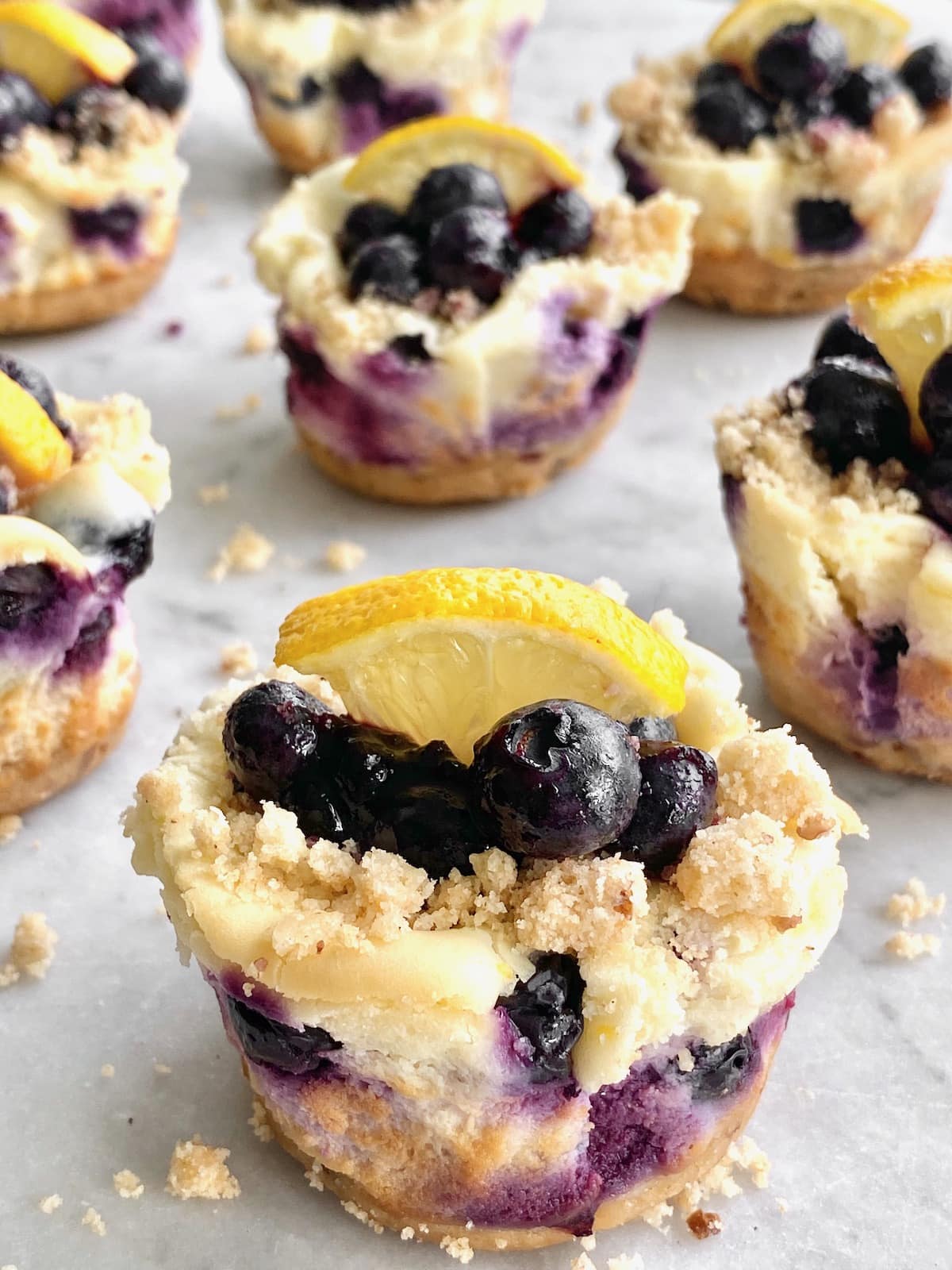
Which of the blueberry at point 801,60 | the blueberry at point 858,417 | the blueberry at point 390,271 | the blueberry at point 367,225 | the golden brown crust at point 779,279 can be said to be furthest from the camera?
the golden brown crust at point 779,279

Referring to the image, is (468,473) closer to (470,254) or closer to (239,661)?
(470,254)

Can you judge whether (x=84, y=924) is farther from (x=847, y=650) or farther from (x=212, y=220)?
(x=212, y=220)

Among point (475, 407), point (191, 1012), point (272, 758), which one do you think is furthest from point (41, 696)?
point (475, 407)

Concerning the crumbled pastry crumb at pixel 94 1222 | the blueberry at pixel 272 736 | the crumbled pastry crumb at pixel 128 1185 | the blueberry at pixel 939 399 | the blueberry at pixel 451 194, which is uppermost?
the blueberry at pixel 939 399

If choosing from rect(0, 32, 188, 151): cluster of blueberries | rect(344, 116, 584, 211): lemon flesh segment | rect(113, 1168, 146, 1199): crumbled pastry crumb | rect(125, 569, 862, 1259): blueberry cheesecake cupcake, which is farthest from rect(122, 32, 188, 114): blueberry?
rect(113, 1168, 146, 1199): crumbled pastry crumb

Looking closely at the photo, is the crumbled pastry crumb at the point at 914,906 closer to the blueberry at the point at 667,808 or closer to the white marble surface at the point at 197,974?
the white marble surface at the point at 197,974

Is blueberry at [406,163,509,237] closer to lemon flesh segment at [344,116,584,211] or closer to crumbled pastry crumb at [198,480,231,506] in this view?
lemon flesh segment at [344,116,584,211]

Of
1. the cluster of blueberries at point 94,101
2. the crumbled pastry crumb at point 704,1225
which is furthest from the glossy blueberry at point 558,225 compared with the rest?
the crumbled pastry crumb at point 704,1225
